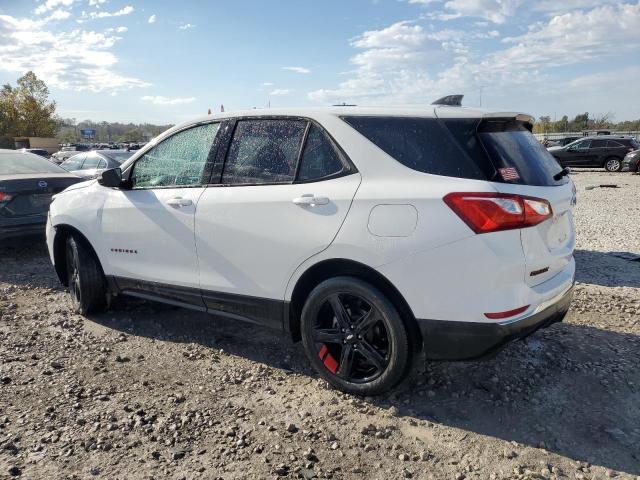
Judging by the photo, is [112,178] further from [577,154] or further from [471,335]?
[577,154]

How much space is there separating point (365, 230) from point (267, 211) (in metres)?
0.75

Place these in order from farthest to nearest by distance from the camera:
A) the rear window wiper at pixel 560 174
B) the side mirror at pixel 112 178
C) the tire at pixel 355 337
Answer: the side mirror at pixel 112 178 < the rear window wiper at pixel 560 174 < the tire at pixel 355 337

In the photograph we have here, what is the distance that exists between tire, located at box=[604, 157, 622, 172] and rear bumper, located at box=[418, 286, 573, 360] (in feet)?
79.0

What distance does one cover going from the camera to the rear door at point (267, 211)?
3.23 m

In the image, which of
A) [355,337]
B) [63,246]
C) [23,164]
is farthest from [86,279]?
[23,164]

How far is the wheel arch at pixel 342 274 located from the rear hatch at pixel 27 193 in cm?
513

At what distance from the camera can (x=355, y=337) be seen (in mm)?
3234

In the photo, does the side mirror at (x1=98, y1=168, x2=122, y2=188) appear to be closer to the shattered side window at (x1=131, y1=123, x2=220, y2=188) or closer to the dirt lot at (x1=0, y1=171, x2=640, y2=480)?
the shattered side window at (x1=131, y1=123, x2=220, y2=188)

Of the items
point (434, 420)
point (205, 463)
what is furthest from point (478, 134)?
point (205, 463)

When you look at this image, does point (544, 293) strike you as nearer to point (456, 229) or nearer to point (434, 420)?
point (456, 229)

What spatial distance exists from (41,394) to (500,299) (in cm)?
297

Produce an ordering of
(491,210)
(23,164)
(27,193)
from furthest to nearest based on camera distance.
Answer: (23,164)
(27,193)
(491,210)

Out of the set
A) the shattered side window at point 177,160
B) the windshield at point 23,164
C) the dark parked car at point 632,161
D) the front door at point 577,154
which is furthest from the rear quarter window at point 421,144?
the front door at point 577,154

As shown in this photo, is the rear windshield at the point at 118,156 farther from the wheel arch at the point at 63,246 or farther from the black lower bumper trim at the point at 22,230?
the wheel arch at the point at 63,246
